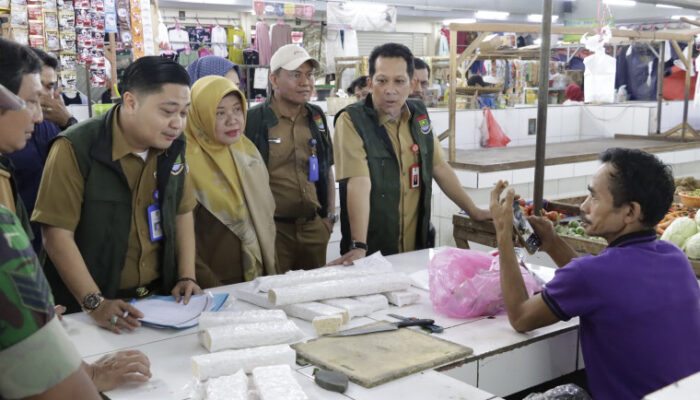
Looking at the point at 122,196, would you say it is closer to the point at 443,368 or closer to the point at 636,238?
the point at 443,368

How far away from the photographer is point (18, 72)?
6.47ft

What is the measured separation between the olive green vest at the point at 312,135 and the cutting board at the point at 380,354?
1.65 meters

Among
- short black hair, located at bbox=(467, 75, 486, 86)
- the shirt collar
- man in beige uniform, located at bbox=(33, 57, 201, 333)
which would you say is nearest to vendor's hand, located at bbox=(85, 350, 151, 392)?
man in beige uniform, located at bbox=(33, 57, 201, 333)

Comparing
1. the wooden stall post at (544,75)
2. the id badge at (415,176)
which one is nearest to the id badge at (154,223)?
the id badge at (415,176)

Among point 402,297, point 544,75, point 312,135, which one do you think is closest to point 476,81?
point 312,135

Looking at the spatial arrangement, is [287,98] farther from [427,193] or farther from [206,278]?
[206,278]

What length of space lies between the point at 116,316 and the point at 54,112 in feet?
6.48

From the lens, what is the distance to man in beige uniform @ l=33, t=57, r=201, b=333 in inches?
85.8

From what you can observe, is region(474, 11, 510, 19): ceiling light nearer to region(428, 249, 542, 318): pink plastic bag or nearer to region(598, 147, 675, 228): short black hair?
region(428, 249, 542, 318): pink plastic bag

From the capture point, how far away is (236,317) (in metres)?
1.95

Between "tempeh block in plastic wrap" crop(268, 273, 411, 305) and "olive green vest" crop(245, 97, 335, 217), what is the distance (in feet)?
4.23

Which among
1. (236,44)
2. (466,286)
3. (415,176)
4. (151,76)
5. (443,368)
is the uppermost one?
(236,44)

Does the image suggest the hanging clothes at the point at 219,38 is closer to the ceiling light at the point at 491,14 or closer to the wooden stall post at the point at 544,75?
the ceiling light at the point at 491,14

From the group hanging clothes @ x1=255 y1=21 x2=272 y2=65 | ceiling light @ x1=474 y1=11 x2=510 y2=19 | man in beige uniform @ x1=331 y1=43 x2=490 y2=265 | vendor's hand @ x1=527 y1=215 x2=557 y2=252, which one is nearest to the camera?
vendor's hand @ x1=527 y1=215 x2=557 y2=252
